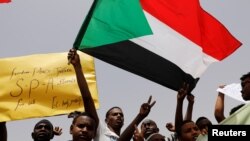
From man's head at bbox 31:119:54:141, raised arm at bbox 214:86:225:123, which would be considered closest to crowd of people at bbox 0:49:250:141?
man's head at bbox 31:119:54:141

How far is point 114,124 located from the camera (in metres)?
5.67

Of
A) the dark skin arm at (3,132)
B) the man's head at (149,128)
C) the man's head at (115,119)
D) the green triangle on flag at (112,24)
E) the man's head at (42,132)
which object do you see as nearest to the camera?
the green triangle on flag at (112,24)

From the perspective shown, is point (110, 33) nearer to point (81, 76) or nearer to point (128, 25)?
point (128, 25)

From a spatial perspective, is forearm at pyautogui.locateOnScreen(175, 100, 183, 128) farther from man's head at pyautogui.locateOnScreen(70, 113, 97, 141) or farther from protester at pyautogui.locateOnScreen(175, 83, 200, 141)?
man's head at pyautogui.locateOnScreen(70, 113, 97, 141)

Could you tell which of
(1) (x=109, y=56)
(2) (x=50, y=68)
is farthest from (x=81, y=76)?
(2) (x=50, y=68)

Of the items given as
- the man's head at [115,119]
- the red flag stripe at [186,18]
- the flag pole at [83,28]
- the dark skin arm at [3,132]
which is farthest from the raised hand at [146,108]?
the dark skin arm at [3,132]

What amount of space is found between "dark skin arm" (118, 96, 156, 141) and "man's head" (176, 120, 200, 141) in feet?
1.50

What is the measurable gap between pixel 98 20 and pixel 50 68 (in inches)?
62.7

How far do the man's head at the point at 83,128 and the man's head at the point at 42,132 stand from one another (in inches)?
38.7

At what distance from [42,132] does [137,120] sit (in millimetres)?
1247

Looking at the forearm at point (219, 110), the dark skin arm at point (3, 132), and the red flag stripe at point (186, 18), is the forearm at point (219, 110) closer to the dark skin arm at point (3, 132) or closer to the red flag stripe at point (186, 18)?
the red flag stripe at point (186, 18)

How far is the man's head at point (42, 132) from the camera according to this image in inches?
215

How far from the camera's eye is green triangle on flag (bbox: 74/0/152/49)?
5.23 meters

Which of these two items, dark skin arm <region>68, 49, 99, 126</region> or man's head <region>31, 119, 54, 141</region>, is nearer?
dark skin arm <region>68, 49, 99, 126</region>
